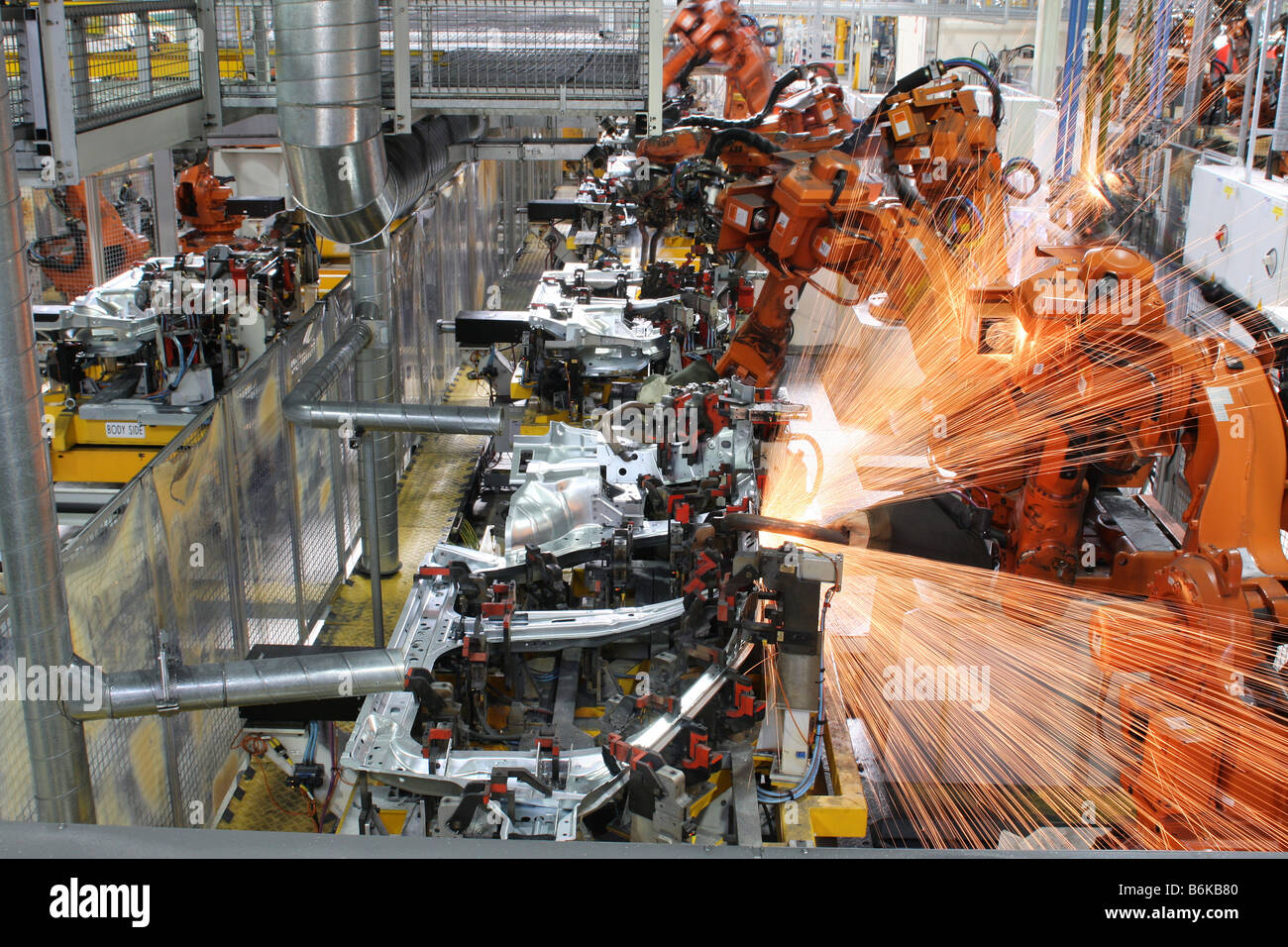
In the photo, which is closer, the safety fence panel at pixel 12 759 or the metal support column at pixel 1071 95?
the safety fence panel at pixel 12 759

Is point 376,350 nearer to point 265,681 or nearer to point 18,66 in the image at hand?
point 18,66

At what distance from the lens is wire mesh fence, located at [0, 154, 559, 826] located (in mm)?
3998

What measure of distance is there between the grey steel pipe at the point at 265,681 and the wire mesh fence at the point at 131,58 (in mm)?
2211

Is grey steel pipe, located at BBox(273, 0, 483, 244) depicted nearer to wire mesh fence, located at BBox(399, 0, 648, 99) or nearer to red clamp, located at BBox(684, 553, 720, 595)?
wire mesh fence, located at BBox(399, 0, 648, 99)

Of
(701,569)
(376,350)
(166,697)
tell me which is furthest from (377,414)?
(166,697)

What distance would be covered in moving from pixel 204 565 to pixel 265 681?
1.75 m

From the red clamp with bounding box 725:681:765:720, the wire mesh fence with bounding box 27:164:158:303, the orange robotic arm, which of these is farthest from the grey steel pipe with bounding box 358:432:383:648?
the orange robotic arm

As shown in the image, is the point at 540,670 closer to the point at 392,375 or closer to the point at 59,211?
the point at 392,375

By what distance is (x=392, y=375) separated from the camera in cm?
698

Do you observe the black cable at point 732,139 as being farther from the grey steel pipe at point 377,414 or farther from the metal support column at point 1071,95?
the metal support column at point 1071,95

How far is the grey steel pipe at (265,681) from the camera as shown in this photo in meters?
3.45

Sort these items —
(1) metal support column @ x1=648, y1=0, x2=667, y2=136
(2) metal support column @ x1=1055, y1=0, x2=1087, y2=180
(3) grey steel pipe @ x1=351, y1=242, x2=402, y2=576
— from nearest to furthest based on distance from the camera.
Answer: (1) metal support column @ x1=648, y1=0, x2=667, y2=136
(3) grey steel pipe @ x1=351, y1=242, x2=402, y2=576
(2) metal support column @ x1=1055, y1=0, x2=1087, y2=180

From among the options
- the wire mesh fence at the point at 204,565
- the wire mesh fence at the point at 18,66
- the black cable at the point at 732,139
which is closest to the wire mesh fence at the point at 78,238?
the wire mesh fence at the point at 204,565

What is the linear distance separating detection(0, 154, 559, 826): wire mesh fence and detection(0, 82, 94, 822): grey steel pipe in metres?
0.40
